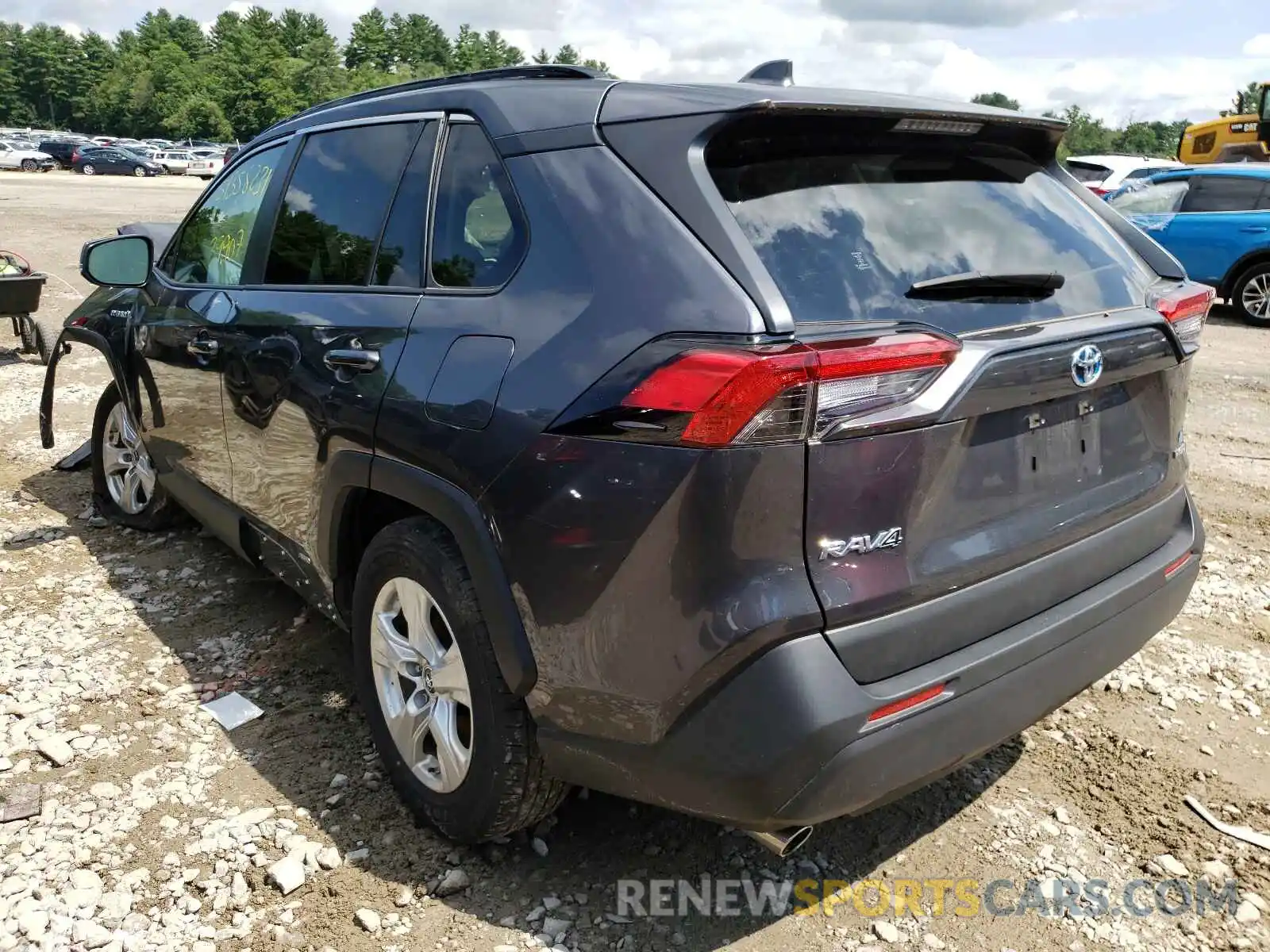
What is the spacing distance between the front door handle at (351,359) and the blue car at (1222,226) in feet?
36.2

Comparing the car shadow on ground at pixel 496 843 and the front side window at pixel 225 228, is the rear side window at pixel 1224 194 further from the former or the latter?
the front side window at pixel 225 228

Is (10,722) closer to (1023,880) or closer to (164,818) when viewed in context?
(164,818)

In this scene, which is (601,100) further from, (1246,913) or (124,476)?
(124,476)

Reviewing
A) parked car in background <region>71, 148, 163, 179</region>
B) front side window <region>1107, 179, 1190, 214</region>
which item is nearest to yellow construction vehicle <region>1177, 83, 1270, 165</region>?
front side window <region>1107, 179, 1190, 214</region>

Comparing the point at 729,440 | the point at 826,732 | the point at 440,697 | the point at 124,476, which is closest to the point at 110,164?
the point at 124,476

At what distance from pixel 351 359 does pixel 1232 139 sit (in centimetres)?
2269

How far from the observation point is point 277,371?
2992 mm

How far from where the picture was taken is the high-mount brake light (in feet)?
5.88

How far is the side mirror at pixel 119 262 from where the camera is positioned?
4.07 m

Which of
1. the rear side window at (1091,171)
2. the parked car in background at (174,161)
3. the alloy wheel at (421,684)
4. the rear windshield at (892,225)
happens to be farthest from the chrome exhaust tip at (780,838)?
the parked car in background at (174,161)

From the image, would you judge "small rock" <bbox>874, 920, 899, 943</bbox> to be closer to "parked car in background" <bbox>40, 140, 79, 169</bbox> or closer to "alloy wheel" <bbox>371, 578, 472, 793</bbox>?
"alloy wheel" <bbox>371, 578, 472, 793</bbox>

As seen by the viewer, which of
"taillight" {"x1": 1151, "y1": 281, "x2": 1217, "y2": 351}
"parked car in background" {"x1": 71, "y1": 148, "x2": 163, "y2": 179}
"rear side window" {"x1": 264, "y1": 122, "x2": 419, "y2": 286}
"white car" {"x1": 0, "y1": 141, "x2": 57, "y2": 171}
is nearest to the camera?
"taillight" {"x1": 1151, "y1": 281, "x2": 1217, "y2": 351}

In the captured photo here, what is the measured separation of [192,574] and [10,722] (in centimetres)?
120

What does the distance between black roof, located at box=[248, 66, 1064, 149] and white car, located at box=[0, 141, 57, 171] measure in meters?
54.2
